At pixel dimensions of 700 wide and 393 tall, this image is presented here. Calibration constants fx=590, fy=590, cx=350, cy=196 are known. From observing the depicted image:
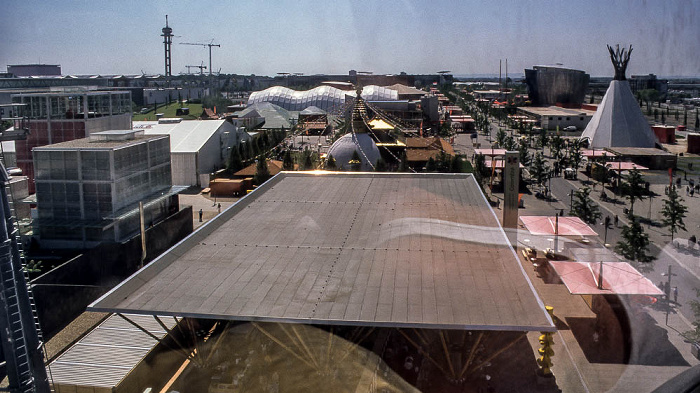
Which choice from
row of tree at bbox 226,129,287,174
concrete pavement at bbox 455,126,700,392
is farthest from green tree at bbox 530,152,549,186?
row of tree at bbox 226,129,287,174

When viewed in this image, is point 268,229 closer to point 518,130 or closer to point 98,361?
point 98,361

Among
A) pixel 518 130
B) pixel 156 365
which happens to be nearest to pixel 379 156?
pixel 156 365

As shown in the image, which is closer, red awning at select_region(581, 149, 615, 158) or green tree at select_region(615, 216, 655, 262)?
green tree at select_region(615, 216, 655, 262)

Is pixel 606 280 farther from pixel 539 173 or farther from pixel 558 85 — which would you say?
pixel 558 85

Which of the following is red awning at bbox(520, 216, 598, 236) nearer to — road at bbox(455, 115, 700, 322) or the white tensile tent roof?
road at bbox(455, 115, 700, 322)

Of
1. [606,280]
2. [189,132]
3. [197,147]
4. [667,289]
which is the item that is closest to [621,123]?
[197,147]

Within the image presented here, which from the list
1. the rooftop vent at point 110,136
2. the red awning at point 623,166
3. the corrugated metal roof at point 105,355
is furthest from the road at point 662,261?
the rooftop vent at point 110,136
